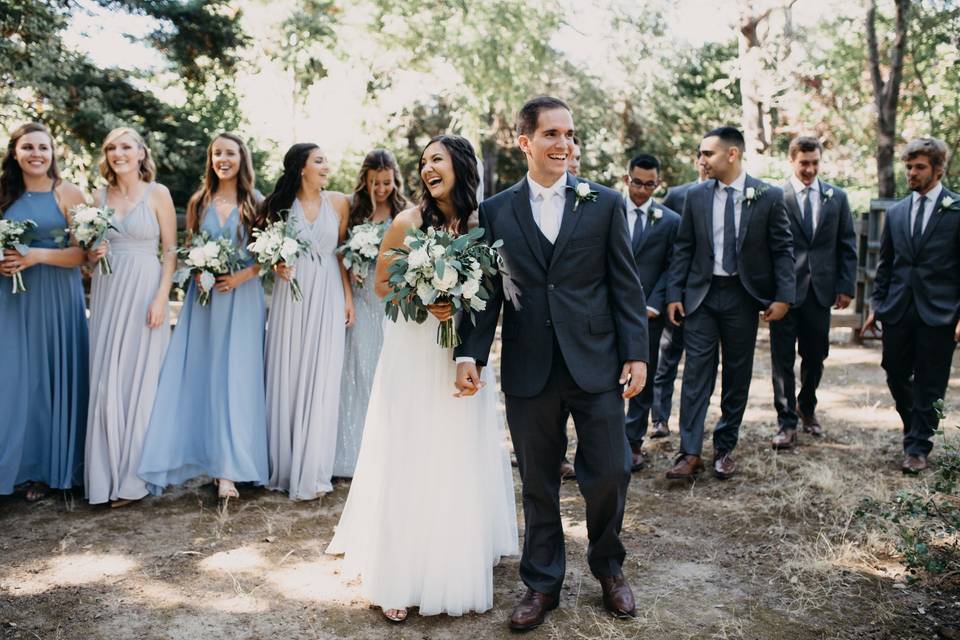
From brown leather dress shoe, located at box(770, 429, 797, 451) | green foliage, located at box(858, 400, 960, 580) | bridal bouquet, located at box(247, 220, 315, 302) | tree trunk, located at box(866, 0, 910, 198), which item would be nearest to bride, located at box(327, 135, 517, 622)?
bridal bouquet, located at box(247, 220, 315, 302)

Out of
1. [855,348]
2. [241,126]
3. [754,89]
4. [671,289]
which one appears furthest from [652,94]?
[671,289]

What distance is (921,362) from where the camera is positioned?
6.45m

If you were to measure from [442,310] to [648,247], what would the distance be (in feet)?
10.5

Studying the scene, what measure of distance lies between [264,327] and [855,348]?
8790 mm

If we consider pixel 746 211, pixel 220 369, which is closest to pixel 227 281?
pixel 220 369

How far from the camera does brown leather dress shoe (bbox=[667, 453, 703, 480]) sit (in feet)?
20.2

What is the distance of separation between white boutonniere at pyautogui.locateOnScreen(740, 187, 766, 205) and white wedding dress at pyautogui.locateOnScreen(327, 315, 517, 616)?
2.89 meters

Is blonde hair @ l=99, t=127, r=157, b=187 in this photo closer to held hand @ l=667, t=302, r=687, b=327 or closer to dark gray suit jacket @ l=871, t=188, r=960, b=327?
held hand @ l=667, t=302, r=687, b=327

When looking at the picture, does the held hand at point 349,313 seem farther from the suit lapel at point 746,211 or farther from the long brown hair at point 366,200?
the suit lapel at point 746,211

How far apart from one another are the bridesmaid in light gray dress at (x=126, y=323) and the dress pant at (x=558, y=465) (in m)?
→ 3.03

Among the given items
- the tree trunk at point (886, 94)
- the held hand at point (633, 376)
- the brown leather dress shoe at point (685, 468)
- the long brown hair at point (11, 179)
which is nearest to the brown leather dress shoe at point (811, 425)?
the brown leather dress shoe at point (685, 468)

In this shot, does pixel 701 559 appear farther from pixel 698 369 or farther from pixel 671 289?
pixel 671 289

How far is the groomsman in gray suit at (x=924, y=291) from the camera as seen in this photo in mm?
6305

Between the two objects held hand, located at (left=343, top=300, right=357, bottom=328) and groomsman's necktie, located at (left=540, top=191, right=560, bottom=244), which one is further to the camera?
held hand, located at (left=343, top=300, right=357, bottom=328)
